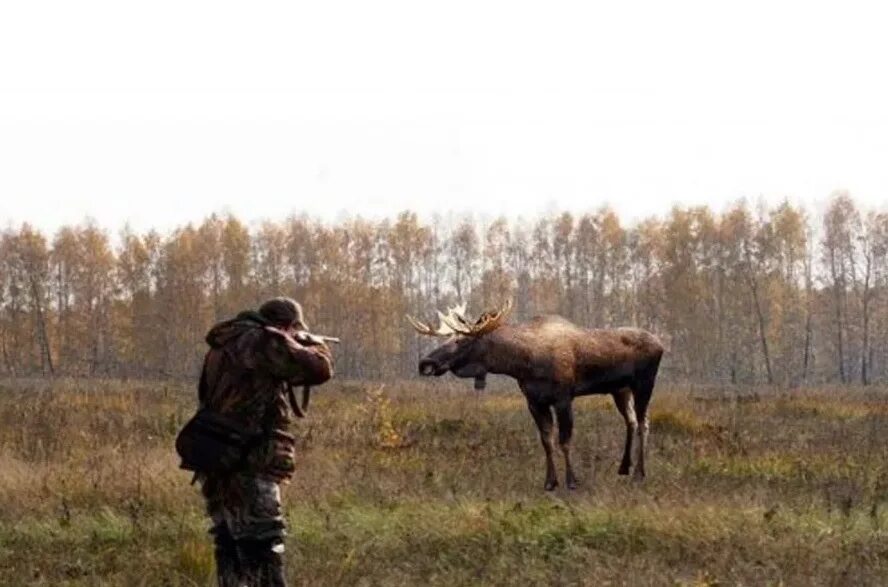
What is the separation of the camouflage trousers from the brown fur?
18.1ft

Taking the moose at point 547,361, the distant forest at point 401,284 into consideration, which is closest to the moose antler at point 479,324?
the moose at point 547,361

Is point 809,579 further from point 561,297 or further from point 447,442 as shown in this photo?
point 561,297

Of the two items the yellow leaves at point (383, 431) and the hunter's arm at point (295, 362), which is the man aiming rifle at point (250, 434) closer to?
the hunter's arm at point (295, 362)

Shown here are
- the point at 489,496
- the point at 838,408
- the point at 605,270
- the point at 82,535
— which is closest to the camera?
the point at 82,535

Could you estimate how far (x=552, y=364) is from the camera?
11.4m

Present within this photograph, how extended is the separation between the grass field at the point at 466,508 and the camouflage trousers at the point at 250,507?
131cm

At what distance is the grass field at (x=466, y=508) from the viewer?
7.12 m

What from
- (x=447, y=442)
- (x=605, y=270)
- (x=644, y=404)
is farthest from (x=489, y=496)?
(x=605, y=270)

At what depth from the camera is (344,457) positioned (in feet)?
39.3

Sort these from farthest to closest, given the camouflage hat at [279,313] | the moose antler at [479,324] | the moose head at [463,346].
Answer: the moose antler at [479,324] → the moose head at [463,346] → the camouflage hat at [279,313]

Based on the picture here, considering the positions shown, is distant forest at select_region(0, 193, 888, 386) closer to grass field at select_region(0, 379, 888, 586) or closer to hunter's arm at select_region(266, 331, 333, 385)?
grass field at select_region(0, 379, 888, 586)

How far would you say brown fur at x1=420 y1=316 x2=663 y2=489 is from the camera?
11.4 meters

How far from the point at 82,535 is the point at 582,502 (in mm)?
4364

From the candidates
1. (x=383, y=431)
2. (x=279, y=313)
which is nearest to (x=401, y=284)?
(x=383, y=431)
